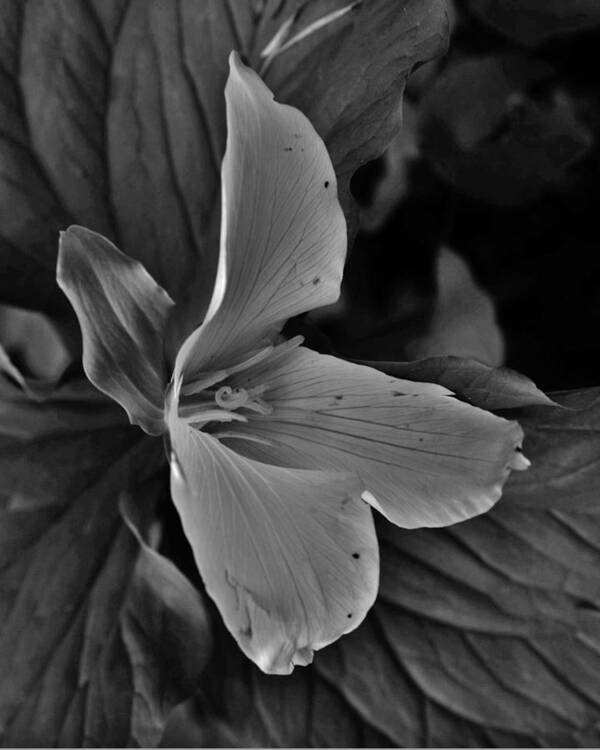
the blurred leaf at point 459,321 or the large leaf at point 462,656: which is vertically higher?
the blurred leaf at point 459,321

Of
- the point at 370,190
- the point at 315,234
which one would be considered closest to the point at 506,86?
the point at 370,190

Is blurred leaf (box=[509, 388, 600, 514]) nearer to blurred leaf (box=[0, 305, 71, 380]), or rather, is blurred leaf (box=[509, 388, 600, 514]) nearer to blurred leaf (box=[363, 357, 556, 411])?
blurred leaf (box=[363, 357, 556, 411])

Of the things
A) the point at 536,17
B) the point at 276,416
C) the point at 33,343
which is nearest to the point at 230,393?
the point at 276,416

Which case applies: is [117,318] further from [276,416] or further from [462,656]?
[462,656]

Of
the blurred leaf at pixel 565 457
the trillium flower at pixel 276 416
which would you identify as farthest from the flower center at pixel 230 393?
the blurred leaf at pixel 565 457

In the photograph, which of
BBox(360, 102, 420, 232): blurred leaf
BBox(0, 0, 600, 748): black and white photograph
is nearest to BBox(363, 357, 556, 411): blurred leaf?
BBox(0, 0, 600, 748): black and white photograph

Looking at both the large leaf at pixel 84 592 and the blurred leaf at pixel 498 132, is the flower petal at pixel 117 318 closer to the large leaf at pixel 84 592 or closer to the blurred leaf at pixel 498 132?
the large leaf at pixel 84 592
